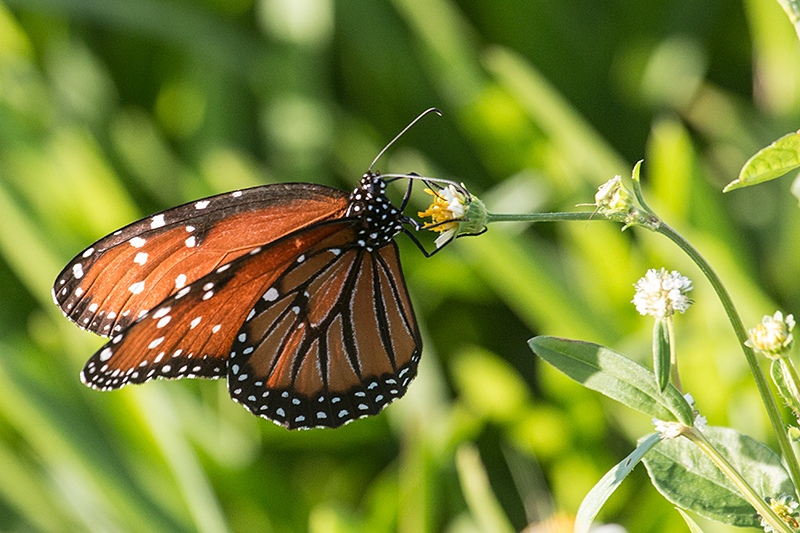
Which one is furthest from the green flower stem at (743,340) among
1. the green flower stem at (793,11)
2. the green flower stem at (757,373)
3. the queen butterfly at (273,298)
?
the queen butterfly at (273,298)

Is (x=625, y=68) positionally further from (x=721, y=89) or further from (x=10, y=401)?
(x=10, y=401)

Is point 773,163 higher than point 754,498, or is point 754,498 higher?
point 773,163

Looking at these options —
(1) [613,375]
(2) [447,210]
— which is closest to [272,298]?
(2) [447,210]

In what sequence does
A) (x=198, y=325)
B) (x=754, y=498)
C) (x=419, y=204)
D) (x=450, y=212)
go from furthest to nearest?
(x=419, y=204)
(x=198, y=325)
(x=450, y=212)
(x=754, y=498)

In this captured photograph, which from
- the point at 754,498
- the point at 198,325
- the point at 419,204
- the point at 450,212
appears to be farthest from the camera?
the point at 419,204

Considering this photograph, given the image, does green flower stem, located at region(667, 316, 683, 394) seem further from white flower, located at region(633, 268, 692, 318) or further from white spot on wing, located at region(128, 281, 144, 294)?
white spot on wing, located at region(128, 281, 144, 294)

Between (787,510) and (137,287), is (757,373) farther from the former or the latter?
(137,287)

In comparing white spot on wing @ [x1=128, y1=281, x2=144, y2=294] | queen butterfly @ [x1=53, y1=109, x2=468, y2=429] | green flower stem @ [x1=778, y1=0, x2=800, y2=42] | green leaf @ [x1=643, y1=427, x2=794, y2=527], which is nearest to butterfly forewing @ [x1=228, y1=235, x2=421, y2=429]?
queen butterfly @ [x1=53, y1=109, x2=468, y2=429]

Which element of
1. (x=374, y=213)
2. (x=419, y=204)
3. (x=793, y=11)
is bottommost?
(x=793, y=11)

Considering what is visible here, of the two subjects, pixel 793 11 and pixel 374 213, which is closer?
pixel 793 11
